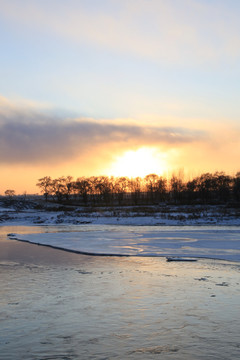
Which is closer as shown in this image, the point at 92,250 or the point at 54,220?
the point at 92,250

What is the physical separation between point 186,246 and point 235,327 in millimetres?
13302

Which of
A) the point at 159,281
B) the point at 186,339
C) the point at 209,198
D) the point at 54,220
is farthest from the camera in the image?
the point at 209,198

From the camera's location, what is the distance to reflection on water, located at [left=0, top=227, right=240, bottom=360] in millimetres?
5922

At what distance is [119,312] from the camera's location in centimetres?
793

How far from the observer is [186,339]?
6324 millimetres

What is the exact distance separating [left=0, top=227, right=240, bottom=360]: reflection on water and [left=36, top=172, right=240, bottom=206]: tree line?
107m

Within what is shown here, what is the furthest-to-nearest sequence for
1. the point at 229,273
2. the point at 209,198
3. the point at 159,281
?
the point at 209,198 → the point at 229,273 → the point at 159,281

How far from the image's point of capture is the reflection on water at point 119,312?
5.92 meters

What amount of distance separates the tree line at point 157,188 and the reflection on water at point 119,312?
350 ft

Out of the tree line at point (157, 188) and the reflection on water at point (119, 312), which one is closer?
the reflection on water at point (119, 312)

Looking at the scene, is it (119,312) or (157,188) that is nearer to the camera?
(119,312)

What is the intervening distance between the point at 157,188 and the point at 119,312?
14552cm

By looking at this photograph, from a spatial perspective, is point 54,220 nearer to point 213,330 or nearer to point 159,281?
point 159,281

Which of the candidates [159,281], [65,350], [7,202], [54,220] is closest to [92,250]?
[159,281]
